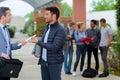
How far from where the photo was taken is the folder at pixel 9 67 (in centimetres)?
659

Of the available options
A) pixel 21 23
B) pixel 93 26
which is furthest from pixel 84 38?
pixel 21 23

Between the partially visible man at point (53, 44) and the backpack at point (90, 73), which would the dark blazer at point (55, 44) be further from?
the backpack at point (90, 73)

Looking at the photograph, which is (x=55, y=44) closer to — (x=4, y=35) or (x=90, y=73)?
(x=4, y=35)

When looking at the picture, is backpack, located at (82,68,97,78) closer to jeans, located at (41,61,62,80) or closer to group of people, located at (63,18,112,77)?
group of people, located at (63,18,112,77)

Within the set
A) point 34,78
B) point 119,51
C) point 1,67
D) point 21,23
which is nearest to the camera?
point 1,67

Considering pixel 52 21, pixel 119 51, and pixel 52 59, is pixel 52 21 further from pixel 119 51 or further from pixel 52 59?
pixel 119 51

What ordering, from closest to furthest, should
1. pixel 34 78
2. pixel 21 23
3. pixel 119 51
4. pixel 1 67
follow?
pixel 1 67
pixel 34 78
pixel 119 51
pixel 21 23

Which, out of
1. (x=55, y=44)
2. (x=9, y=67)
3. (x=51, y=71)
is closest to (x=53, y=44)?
(x=55, y=44)

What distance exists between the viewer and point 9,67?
6648mm

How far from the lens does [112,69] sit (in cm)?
1430

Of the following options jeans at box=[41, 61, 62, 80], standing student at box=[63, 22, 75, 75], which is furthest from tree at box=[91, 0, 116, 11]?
jeans at box=[41, 61, 62, 80]

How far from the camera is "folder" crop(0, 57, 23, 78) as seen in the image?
21.6 feet

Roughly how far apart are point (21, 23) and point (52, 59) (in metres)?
138

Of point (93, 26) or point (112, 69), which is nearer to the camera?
point (93, 26)
